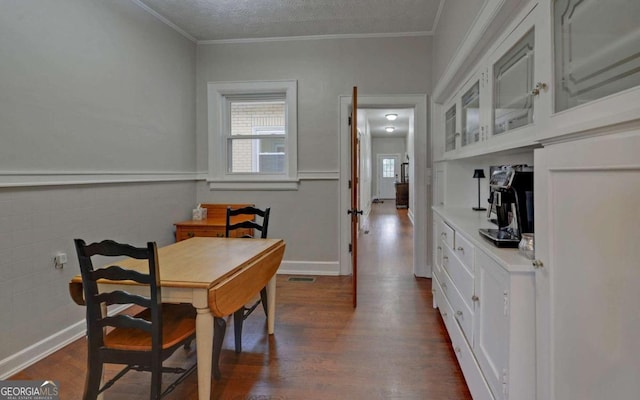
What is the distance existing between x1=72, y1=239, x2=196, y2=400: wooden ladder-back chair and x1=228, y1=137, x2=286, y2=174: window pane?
2784 millimetres

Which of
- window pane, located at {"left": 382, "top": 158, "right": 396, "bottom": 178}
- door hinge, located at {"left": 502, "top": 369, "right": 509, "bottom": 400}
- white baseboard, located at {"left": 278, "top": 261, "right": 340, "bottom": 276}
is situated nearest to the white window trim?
white baseboard, located at {"left": 278, "top": 261, "right": 340, "bottom": 276}

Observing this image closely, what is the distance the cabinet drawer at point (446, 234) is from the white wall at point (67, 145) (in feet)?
8.75

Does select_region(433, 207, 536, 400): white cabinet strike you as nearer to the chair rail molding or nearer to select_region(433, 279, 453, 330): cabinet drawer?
select_region(433, 279, 453, 330): cabinet drawer

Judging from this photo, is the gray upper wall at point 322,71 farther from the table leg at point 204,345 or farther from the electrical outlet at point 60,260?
the table leg at point 204,345

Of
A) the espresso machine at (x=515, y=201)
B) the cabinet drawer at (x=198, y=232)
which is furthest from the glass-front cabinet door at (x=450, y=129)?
the cabinet drawer at (x=198, y=232)

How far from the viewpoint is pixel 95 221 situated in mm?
2703

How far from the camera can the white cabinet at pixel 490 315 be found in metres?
1.22

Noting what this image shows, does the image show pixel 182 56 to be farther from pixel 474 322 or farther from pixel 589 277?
pixel 589 277

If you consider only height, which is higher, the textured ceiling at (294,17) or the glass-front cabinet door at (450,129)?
the textured ceiling at (294,17)

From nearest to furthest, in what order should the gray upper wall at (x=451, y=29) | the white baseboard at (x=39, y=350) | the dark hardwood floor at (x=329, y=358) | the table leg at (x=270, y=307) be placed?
the dark hardwood floor at (x=329, y=358) → the white baseboard at (x=39, y=350) → the gray upper wall at (x=451, y=29) → the table leg at (x=270, y=307)

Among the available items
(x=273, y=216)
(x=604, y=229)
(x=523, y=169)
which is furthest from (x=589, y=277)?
(x=273, y=216)

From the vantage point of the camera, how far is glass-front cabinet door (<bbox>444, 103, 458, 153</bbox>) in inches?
115

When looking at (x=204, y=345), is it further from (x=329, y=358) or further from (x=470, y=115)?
(x=470, y=115)

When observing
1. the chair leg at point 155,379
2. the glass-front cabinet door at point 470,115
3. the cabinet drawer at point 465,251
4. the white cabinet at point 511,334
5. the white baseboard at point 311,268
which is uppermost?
the glass-front cabinet door at point 470,115
